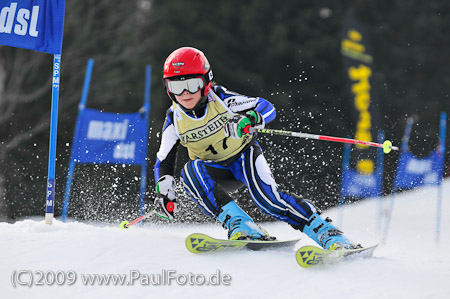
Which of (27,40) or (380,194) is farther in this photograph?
(380,194)

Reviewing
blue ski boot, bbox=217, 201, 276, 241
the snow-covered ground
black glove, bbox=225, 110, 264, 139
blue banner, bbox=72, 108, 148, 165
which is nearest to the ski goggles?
black glove, bbox=225, 110, 264, 139

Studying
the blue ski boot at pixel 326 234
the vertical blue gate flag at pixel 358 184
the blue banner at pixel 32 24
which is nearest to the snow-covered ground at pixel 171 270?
the blue ski boot at pixel 326 234

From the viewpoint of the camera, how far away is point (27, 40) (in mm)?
4641

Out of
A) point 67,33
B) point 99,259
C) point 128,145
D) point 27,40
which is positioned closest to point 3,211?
point 67,33

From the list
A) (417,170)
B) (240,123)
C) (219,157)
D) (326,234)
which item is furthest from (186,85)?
(417,170)

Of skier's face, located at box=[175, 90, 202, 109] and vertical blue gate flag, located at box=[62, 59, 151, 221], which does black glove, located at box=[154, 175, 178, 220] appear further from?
vertical blue gate flag, located at box=[62, 59, 151, 221]

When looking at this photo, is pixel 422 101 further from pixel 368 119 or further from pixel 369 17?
pixel 368 119

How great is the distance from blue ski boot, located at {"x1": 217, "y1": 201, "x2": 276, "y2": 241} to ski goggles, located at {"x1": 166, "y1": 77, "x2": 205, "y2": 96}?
83 cm

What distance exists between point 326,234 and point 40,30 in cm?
269

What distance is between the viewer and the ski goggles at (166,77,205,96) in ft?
13.4

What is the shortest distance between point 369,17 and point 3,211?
1345cm

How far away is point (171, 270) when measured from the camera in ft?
11.5

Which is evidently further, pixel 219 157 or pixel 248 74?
pixel 248 74

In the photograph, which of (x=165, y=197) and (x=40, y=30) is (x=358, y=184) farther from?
(x=40, y=30)
